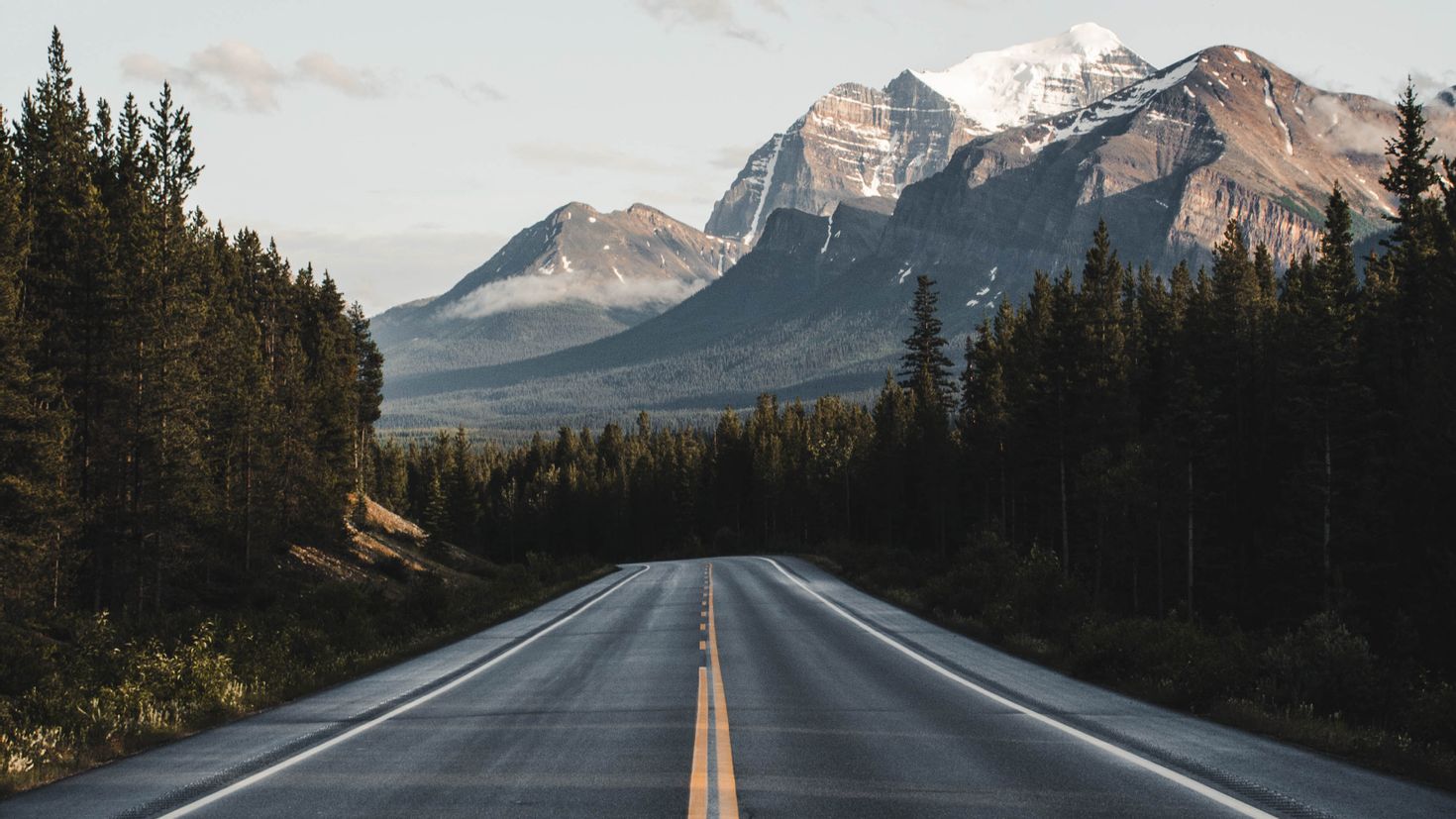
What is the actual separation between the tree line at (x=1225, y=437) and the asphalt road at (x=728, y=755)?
57.4ft

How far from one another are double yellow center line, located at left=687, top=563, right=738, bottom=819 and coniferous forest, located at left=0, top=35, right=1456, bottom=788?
607cm

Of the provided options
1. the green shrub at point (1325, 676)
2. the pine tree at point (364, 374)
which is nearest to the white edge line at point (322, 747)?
the green shrub at point (1325, 676)

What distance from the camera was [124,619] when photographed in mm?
25531

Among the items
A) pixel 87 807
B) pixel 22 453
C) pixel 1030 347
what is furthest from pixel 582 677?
pixel 1030 347

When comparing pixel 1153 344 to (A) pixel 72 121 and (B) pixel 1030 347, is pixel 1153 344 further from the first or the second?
(A) pixel 72 121

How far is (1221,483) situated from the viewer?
53656 millimetres

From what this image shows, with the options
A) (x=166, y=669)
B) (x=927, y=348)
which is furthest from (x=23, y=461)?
(x=927, y=348)

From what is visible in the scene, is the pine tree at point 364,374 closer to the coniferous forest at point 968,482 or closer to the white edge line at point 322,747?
the coniferous forest at point 968,482

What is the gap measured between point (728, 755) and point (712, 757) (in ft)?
0.62

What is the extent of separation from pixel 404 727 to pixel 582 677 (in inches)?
191

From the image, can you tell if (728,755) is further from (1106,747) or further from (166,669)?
(166,669)

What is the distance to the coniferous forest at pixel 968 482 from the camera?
15.3 metres

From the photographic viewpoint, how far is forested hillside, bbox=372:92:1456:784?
49.7 ft

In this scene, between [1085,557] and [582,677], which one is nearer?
[582,677]
